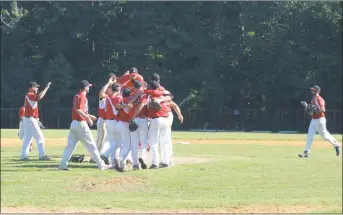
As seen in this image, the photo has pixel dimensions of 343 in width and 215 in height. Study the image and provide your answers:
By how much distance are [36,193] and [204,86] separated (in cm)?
4619

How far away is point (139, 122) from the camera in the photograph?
19.4 meters

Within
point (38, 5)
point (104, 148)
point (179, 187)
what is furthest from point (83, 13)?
point (179, 187)

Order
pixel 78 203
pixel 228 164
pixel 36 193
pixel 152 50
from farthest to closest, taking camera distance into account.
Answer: pixel 152 50
pixel 228 164
pixel 36 193
pixel 78 203

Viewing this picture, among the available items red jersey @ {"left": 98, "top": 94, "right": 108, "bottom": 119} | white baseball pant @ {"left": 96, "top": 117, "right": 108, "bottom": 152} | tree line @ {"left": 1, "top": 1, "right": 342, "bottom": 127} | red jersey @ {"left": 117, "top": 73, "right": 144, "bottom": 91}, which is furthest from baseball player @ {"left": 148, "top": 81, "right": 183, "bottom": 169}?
tree line @ {"left": 1, "top": 1, "right": 342, "bottom": 127}

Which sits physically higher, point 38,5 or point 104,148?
point 38,5

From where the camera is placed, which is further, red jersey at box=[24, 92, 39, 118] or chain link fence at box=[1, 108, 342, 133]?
chain link fence at box=[1, 108, 342, 133]

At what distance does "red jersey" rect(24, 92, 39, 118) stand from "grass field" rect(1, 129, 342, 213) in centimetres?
167

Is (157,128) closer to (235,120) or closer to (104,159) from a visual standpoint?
(104,159)

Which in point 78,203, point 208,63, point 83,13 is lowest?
point 78,203

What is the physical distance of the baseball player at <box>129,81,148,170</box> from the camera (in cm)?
1898

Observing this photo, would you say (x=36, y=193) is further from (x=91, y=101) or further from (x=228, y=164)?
(x=91, y=101)

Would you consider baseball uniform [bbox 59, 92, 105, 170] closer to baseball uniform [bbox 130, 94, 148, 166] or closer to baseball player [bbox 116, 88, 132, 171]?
baseball player [bbox 116, 88, 132, 171]

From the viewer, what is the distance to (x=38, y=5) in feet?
216

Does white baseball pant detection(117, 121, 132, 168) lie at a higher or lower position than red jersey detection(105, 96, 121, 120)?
lower
